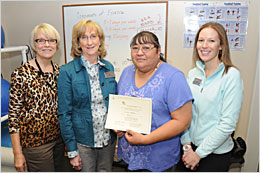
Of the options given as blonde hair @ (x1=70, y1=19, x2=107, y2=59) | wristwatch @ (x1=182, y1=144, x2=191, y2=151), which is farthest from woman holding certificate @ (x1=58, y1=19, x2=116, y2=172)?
wristwatch @ (x1=182, y1=144, x2=191, y2=151)

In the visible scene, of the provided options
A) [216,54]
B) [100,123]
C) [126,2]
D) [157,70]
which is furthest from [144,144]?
[126,2]

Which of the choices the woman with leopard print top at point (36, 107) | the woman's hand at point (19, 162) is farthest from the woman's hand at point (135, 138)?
the woman's hand at point (19, 162)

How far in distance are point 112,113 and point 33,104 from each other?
0.60 metres

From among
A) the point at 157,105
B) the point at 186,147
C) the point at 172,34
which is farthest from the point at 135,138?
the point at 172,34

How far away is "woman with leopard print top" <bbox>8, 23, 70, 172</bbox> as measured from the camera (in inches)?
56.7

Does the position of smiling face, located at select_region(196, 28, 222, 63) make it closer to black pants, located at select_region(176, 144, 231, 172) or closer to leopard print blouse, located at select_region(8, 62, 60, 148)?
black pants, located at select_region(176, 144, 231, 172)

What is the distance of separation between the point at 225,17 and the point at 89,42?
6.15 ft

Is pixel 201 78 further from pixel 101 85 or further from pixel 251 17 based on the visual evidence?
pixel 251 17

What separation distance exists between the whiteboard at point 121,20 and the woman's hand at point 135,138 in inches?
64.6

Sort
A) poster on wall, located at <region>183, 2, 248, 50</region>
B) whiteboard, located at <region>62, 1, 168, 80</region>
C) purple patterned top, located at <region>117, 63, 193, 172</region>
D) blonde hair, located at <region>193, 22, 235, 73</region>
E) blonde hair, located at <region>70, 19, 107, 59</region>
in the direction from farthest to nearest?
whiteboard, located at <region>62, 1, 168, 80</region> < poster on wall, located at <region>183, 2, 248, 50</region> < blonde hair, located at <region>70, 19, 107, 59</region> < blonde hair, located at <region>193, 22, 235, 73</region> < purple patterned top, located at <region>117, 63, 193, 172</region>

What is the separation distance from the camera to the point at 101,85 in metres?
1.51

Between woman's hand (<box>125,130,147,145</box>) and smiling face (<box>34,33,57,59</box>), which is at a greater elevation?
smiling face (<box>34,33,57,59</box>)

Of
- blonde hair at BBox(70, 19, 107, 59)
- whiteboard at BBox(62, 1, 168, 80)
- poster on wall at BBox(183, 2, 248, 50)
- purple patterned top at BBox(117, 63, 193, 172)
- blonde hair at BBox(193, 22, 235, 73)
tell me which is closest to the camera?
purple patterned top at BBox(117, 63, 193, 172)

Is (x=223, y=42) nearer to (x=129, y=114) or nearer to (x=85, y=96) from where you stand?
(x=129, y=114)
